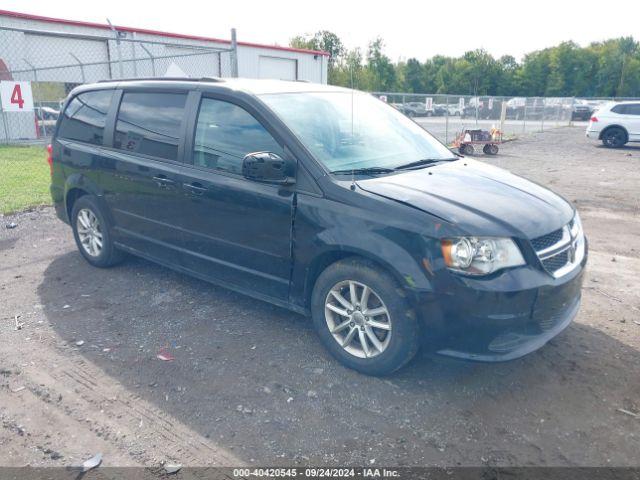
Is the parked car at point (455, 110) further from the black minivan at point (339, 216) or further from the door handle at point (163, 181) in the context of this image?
the door handle at point (163, 181)

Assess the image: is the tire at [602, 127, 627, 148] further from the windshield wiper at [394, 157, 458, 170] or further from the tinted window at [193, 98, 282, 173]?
the tinted window at [193, 98, 282, 173]

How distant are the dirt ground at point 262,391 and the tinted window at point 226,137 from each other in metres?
1.31

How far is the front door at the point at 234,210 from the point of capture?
3.82 metres

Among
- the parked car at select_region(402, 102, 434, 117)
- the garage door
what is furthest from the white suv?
the garage door

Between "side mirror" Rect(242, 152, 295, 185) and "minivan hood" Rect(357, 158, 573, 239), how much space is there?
1.68ft

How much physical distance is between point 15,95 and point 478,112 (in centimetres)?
1896

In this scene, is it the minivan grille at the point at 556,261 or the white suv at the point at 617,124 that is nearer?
the minivan grille at the point at 556,261

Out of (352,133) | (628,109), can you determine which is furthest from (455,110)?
(352,133)

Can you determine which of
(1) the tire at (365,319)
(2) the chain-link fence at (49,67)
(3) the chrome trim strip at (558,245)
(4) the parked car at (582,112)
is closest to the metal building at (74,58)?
(2) the chain-link fence at (49,67)

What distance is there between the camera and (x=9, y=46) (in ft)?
64.9

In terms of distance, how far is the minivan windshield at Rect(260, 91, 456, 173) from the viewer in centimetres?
385

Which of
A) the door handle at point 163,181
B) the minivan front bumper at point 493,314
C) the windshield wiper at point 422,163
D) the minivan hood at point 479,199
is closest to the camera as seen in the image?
the minivan front bumper at point 493,314

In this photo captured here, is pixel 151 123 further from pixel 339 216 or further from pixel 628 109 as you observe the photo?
pixel 628 109

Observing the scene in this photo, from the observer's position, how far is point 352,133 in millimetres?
4148
